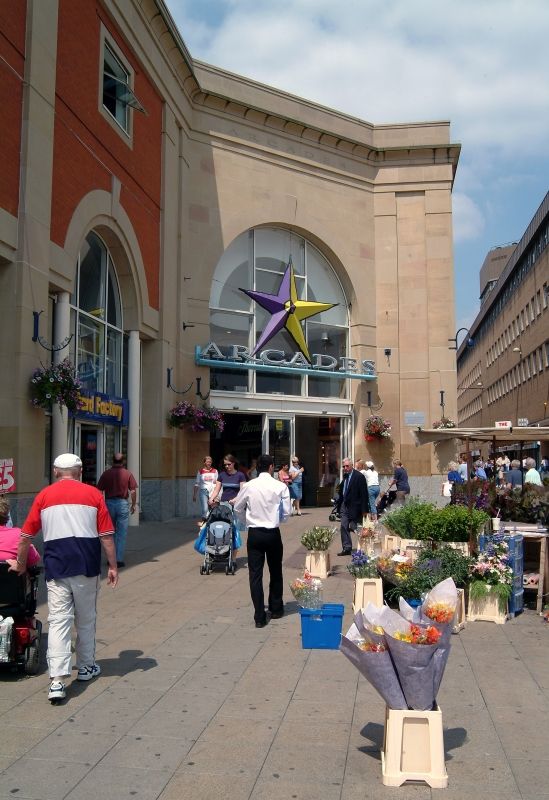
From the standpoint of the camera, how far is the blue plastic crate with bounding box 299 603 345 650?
7.01 metres

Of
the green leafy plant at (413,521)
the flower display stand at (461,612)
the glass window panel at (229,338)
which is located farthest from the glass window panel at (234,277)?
the flower display stand at (461,612)

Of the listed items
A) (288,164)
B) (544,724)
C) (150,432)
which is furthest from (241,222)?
(544,724)

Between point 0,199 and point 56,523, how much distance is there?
24.3 feet

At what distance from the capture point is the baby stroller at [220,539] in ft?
37.2

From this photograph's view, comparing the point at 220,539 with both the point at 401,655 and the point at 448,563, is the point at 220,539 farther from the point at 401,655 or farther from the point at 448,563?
the point at 401,655

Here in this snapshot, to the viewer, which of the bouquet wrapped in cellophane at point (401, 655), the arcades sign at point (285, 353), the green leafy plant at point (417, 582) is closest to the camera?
the bouquet wrapped in cellophane at point (401, 655)

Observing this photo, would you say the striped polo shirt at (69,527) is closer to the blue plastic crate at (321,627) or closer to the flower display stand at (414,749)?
the blue plastic crate at (321,627)

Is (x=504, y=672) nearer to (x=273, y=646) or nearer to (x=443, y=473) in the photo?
(x=273, y=646)

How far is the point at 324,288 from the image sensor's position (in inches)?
955

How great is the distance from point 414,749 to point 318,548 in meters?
6.56

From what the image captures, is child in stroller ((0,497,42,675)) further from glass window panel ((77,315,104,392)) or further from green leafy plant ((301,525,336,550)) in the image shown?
glass window panel ((77,315,104,392))

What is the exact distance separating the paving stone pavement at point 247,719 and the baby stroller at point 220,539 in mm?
A: 2993

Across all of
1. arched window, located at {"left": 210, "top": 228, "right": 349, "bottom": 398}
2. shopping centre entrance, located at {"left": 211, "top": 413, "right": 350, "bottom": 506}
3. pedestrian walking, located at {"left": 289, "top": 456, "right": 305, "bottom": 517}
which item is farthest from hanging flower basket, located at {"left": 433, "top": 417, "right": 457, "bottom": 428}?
pedestrian walking, located at {"left": 289, "top": 456, "right": 305, "bottom": 517}

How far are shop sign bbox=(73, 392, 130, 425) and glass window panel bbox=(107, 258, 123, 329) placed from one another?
1.82 metres
